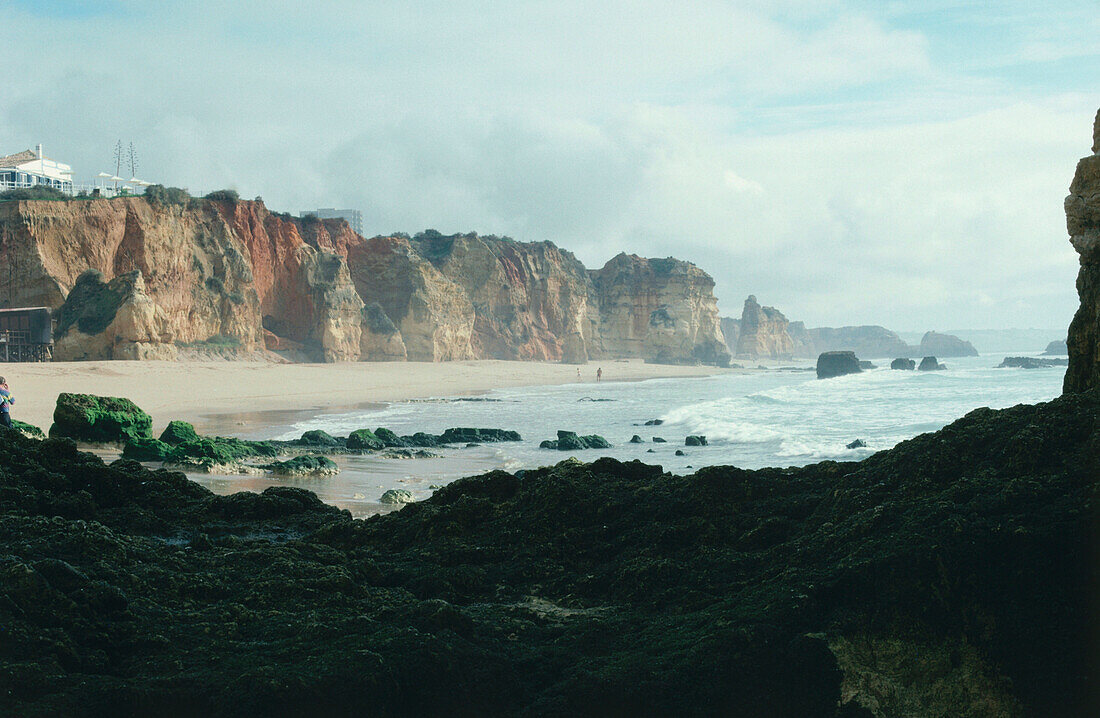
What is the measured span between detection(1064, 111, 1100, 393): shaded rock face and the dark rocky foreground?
0.92m

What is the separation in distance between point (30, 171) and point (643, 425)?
74.5 m

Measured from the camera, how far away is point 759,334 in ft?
435

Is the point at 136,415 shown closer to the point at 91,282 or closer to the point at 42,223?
the point at 91,282

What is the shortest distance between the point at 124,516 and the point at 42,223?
133ft

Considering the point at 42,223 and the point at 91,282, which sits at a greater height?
the point at 42,223

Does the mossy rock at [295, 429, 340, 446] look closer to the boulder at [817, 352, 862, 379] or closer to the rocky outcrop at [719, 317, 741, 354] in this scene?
the boulder at [817, 352, 862, 379]

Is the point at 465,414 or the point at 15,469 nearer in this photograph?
the point at 15,469

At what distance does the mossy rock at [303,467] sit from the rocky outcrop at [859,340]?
182 m

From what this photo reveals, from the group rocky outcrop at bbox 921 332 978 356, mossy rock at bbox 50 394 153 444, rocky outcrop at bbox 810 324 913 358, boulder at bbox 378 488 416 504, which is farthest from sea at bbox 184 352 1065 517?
rocky outcrop at bbox 810 324 913 358

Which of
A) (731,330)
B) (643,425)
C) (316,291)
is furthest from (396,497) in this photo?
(731,330)

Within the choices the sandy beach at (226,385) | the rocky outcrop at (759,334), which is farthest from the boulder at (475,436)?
the rocky outcrop at (759,334)

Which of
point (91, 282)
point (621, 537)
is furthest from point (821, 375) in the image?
point (621, 537)

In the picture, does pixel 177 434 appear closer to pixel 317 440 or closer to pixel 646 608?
pixel 317 440

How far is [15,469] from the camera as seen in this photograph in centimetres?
504
